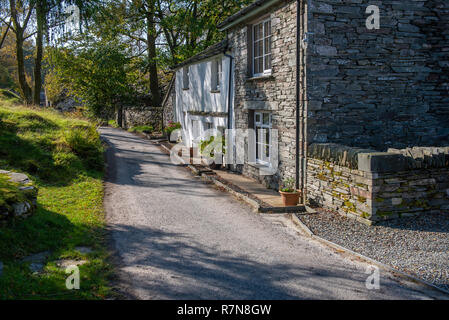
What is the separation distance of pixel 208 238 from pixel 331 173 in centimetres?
355

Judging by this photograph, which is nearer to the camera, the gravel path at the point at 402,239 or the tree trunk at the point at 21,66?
the gravel path at the point at 402,239

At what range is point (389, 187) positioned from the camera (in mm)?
7941

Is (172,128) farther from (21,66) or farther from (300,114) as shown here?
(300,114)

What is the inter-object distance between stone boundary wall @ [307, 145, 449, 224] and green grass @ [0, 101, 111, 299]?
17.7 ft

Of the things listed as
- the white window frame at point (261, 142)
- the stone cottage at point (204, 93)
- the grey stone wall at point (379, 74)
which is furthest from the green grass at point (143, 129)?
the grey stone wall at point (379, 74)

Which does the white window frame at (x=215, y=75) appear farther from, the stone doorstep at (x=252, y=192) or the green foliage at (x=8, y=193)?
the green foliage at (x=8, y=193)

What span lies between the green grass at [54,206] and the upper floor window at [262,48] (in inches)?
255

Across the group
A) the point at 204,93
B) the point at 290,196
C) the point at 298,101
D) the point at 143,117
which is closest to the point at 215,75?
the point at 204,93

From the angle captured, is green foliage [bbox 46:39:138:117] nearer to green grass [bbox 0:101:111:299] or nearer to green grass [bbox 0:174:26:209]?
green grass [bbox 0:101:111:299]

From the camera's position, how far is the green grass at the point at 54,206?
497 cm

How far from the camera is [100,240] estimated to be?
7109 mm

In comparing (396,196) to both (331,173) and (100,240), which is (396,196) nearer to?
(331,173)
